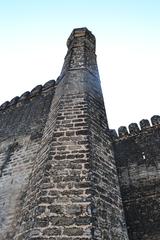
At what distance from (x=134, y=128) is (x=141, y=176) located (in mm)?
1760

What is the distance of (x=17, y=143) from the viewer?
295 inches

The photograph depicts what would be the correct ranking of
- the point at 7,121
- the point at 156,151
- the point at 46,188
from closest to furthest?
1. the point at 46,188
2. the point at 156,151
3. the point at 7,121

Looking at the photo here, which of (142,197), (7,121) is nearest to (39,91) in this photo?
(7,121)

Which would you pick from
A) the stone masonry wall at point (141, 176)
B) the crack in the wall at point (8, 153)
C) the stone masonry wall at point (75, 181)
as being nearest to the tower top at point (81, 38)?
the stone masonry wall at point (75, 181)

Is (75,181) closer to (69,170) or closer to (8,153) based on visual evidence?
(69,170)

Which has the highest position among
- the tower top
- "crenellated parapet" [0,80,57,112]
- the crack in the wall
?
the tower top

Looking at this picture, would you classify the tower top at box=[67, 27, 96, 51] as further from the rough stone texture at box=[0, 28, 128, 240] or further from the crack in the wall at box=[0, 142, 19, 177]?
the crack in the wall at box=[0, 142, 19, 177]

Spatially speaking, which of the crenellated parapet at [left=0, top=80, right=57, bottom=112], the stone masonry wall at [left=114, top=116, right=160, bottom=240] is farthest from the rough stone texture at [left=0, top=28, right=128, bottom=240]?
the stone masonry wall at [left=114, top=116, right=160, bottom=240]

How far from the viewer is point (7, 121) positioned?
8.83 metres

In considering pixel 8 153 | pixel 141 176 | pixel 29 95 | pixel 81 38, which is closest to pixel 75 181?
pixel 141 176

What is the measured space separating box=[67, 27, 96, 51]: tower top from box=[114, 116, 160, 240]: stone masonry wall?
9.33 feet

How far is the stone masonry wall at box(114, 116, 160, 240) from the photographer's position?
239 inches

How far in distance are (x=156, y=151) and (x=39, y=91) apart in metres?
4.24

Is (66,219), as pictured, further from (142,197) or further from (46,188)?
(142,197)
